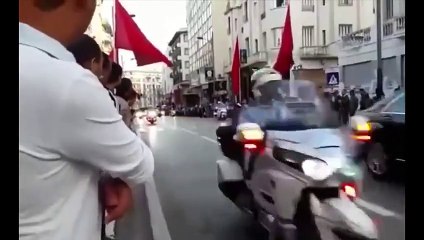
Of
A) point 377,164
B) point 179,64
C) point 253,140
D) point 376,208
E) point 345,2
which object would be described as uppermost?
point 345,2

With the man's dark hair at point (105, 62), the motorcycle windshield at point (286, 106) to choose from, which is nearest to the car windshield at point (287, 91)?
the motorcycle windshield at point (286, 106)

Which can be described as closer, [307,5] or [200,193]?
[307,5]

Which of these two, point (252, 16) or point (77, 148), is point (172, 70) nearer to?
point (252, 16)

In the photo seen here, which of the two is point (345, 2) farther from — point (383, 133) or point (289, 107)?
point (383, 133)

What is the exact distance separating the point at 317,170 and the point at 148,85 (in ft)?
1.72

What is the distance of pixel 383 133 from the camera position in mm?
2176

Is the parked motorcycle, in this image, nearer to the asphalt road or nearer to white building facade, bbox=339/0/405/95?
the asphalt road

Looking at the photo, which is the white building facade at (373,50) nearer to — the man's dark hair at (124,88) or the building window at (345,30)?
the building window at (345,30)

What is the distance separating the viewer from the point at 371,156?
1804mm

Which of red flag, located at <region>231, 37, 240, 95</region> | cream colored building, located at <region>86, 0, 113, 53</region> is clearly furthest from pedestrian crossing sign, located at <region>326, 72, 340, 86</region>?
cream colored building, located at <region>86, 0, 113, 53</region>

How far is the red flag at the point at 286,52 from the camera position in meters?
1.29

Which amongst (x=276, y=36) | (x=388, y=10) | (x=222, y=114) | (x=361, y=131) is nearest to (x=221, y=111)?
(x=222, y=114)

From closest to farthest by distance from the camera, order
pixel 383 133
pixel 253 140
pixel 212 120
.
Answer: pixel 212 120 → pixel 253 140 → pixel 383 133

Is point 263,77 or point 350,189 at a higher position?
point 263,77
